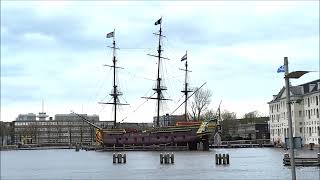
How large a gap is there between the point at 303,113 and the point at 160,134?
3183 cm

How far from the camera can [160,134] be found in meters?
108

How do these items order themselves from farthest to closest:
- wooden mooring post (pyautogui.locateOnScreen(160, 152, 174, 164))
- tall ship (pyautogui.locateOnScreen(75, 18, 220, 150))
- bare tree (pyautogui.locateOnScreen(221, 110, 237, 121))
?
bare tree (pyautogui.locateOnScreen(221, 110, 237, 121)) → tall ship (pyautogui.locateOnScreen(75, 18, 220, 150)) → wooden mooring post (pyautogui.locateOnScreen(160, 152, 174, 164))

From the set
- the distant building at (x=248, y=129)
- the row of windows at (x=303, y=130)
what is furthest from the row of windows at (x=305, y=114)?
the distant building at (x=248, y=129)

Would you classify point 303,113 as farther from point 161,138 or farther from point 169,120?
point 169,120

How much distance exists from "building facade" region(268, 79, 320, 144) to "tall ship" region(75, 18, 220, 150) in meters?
16.4

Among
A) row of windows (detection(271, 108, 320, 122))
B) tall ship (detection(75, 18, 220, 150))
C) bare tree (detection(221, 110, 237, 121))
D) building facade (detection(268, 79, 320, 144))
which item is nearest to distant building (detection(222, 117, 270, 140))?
bare tree (detection(221, 110, 237, 121))

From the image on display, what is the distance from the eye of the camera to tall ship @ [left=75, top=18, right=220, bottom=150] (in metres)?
103

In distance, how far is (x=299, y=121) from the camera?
377ft

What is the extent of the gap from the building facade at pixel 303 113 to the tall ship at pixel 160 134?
53.7 ft

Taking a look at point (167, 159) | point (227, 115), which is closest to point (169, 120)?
point (227, 115)

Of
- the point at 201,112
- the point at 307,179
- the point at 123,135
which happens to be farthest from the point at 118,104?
the point at 307,179

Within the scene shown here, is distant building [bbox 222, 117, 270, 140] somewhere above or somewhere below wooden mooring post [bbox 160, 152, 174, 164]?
above

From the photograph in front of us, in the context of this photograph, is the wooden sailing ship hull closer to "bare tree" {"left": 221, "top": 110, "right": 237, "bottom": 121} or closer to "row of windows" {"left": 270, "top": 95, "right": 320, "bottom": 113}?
"row of windows" {"left": 270, "top": 95, "right": 320, "bottom": 113}

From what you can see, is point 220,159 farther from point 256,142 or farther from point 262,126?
point 262,126
